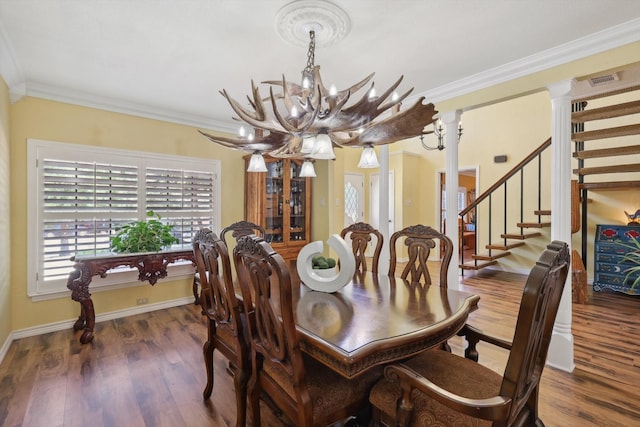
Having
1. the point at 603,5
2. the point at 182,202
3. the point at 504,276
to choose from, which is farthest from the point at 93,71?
the point at 504,276

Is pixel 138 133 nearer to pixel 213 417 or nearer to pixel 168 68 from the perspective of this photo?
pixel 168 68

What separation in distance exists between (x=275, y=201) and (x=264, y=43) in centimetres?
236

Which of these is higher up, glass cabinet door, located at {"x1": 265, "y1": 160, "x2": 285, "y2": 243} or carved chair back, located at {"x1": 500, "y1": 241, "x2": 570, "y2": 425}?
glass cabinet door, located at {"x1": 265, "y1": 160, "x2": 285, "y2": 243}

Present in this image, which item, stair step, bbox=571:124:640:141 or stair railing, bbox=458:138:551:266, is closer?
stair step, bbox=571:124:640:141

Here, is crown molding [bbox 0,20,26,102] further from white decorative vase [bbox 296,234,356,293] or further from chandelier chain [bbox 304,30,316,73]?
white decorative vase [bbox 296,234,356,293]

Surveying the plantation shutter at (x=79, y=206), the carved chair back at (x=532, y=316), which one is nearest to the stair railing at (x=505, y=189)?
the carved chair back at (x=532, y=316)

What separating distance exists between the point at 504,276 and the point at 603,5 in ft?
15.0

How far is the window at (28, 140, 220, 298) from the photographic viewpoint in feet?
10.1

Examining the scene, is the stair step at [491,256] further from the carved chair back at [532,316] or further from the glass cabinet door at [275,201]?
the carved chair back at [532,316]

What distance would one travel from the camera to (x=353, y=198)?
6.98 metres

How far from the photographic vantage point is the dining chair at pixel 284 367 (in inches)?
49.1

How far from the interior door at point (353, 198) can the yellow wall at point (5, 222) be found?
17.1ft

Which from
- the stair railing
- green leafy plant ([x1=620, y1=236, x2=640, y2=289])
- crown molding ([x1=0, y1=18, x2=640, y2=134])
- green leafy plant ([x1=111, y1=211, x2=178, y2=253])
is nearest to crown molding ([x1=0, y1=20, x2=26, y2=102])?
crown molding ([x1=0, y1=18, x2=640, y2=134])

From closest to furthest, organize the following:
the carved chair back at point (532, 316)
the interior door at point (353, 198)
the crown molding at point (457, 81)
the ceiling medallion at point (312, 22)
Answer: the carved chair back at point (532, 316) < the ceiling medallion at point (312, 22) < the crown molding at point (457, 81) < the interior door at point (353, 198)
